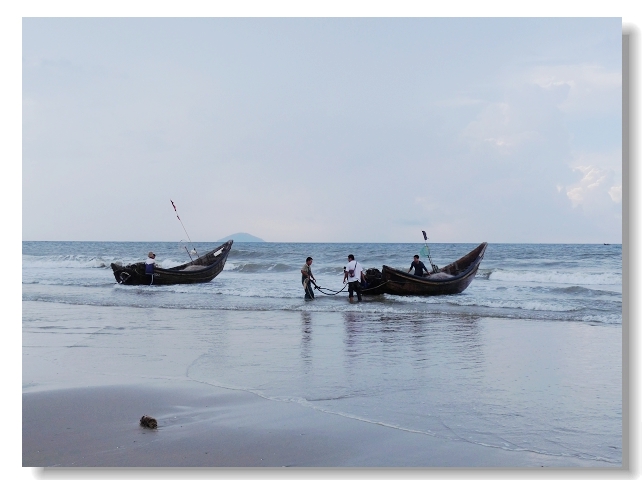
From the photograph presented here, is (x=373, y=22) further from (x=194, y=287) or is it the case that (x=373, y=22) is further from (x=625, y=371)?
(x=194, y=287)

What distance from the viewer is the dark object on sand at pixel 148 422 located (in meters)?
4.96

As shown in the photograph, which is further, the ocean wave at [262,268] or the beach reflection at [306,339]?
the ocean wave at [262,268]

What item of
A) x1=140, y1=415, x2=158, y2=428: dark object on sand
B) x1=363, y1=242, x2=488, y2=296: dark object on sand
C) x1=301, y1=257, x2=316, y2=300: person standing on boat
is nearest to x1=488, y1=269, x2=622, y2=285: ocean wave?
x1=363, y1=242, x2=488, y2=296: dark object on sand

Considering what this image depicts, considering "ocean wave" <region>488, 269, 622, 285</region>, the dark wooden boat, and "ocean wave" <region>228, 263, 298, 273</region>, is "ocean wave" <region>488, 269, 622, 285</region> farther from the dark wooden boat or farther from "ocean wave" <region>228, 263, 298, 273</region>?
the dark wooden boat

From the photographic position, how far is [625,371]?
552 cm

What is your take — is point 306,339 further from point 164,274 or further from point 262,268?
point 262,268

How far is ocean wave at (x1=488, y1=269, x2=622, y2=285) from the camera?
21.7 m

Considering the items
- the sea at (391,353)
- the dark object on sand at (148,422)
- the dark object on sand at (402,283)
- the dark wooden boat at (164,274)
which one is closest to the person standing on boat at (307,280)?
the sea at (391,353)

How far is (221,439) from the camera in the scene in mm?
4750

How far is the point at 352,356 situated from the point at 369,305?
20.8 ft

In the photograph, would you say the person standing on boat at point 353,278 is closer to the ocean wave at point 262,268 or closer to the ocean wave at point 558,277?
the ocean wave at point 558,277

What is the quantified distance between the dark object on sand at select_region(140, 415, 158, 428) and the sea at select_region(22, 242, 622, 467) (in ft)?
4.44

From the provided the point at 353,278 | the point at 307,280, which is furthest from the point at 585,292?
the point at 307,280

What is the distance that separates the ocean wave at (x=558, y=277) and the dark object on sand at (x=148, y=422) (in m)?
19.3
